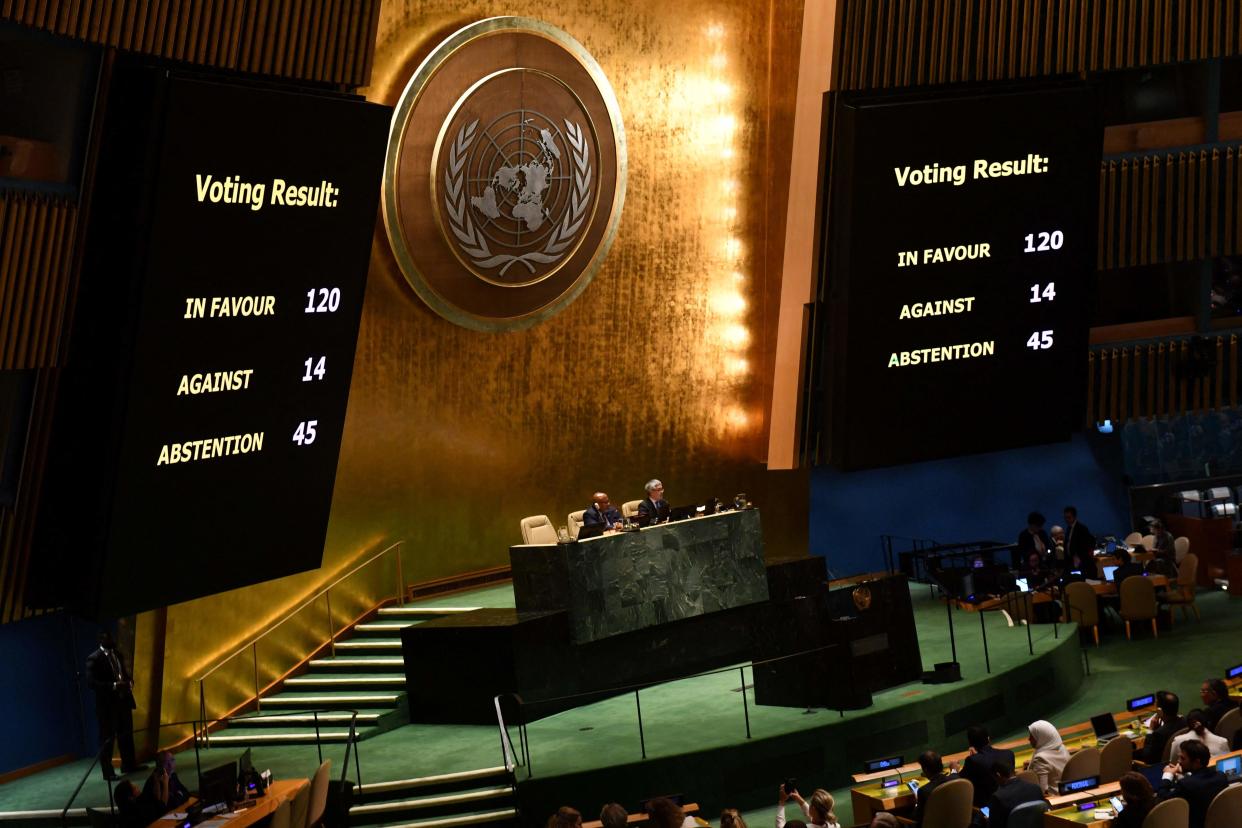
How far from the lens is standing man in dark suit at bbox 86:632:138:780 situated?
42.3 feet

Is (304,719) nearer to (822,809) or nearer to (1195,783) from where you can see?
(822,809)

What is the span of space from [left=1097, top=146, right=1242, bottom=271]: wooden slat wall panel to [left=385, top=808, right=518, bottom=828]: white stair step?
8.34 meters

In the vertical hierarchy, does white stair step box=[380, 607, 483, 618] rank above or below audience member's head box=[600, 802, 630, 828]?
above

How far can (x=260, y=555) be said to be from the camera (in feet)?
38.4

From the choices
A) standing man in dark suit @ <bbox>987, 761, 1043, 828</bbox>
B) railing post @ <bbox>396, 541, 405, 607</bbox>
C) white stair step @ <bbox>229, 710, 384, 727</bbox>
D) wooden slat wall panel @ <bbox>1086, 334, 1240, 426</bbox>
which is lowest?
white stair step @ <bbox>229, 710, 384, 727</bbox>

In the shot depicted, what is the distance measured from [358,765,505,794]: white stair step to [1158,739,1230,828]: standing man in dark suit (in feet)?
16.0

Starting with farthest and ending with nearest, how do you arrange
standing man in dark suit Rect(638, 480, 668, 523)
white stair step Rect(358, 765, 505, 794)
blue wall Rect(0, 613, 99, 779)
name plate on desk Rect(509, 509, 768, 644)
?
standing man in dark suit Rect(638, 480, 668, 523)
name plate on desk Rect(509, 509, 768, 644)
blue wall Rect(0, 613, 99, 779)
white stair step Rect(358, 765, 505, 794)

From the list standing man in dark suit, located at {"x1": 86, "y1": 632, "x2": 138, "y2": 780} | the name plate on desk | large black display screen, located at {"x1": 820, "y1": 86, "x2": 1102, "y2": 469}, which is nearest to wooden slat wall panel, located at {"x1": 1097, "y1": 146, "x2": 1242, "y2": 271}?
large black display screen, located at {"x1": 820, "y1": 86, "x2": 1102, "y2": 469}

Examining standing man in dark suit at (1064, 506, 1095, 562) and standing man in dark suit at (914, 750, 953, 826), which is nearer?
standing man in dark suit at (914, 750, 953, 826)

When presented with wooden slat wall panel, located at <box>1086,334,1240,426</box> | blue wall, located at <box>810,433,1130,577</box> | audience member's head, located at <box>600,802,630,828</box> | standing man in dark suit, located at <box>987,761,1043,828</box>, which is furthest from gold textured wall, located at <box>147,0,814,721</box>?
standing man in dark suit, located at <box>987,761,1043,828</box>

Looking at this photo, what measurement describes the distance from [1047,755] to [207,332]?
20.9 feet

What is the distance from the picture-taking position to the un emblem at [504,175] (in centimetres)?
1520

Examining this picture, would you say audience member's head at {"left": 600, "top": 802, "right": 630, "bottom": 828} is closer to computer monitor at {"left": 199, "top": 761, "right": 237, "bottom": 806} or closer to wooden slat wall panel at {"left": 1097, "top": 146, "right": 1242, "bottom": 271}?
computer monitor at {"left": 199, "top": 761, "right": 237, "bottom": 806}

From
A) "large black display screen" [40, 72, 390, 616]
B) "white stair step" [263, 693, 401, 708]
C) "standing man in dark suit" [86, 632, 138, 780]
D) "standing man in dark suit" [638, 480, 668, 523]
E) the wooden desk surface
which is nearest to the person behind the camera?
"large black display screen" [40, 72, 390, 616]
